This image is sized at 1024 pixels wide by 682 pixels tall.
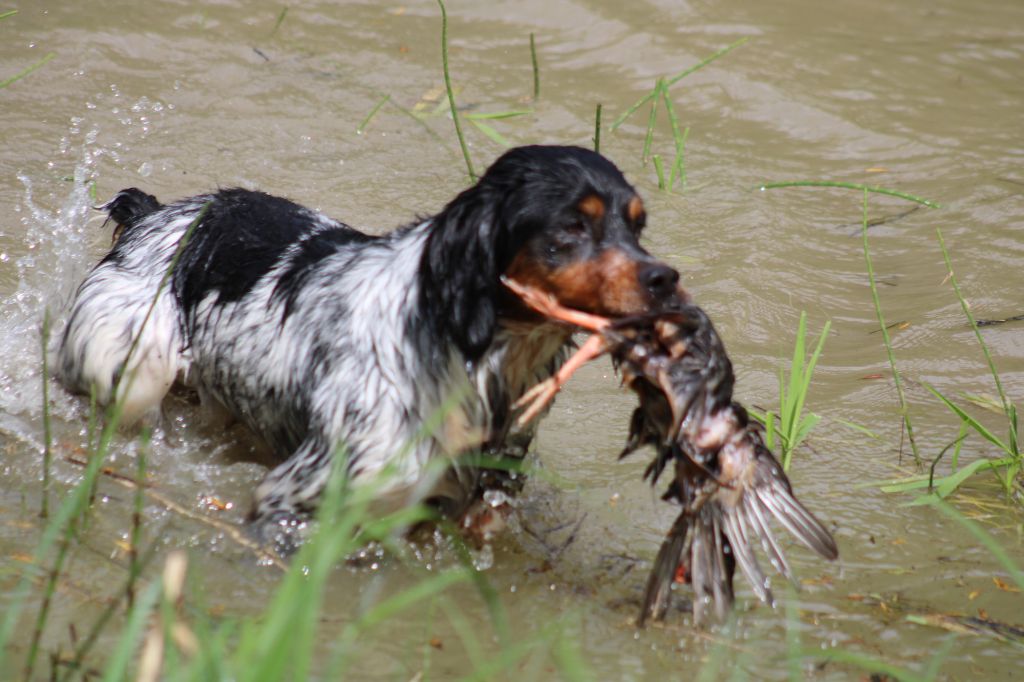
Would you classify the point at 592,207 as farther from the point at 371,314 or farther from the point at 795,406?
the point at 795,406

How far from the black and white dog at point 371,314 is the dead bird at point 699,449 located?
11cm

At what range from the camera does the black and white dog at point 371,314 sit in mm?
3273

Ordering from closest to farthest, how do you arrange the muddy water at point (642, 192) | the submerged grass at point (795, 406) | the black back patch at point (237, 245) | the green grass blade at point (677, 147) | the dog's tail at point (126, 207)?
the muddy water at point (642, 192) → the submerged grass at point (795, 406) → the black back patch at point (237, 245) → the dog's tail at point (126, 207) → the green grass blade at point (677, 147)

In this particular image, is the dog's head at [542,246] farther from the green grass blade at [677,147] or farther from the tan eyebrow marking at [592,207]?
the green grass blade at [677,147]

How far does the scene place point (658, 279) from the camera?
311cm

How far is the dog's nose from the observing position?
10.2 ft

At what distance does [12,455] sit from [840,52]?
5.92 m

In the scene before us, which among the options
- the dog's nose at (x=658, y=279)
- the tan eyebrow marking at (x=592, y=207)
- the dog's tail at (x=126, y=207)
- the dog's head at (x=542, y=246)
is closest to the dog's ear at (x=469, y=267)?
the dog's head at (x=542, y=246)

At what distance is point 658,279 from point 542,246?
13.3 inches

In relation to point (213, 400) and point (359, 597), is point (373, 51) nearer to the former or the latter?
point (213, 400)

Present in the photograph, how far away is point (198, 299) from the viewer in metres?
4.30

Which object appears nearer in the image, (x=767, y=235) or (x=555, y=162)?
(x=555, y=162)

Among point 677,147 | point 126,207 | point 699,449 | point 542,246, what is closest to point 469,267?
point 542,246

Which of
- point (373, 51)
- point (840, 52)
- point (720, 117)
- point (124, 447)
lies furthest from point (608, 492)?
point (840, 52)
